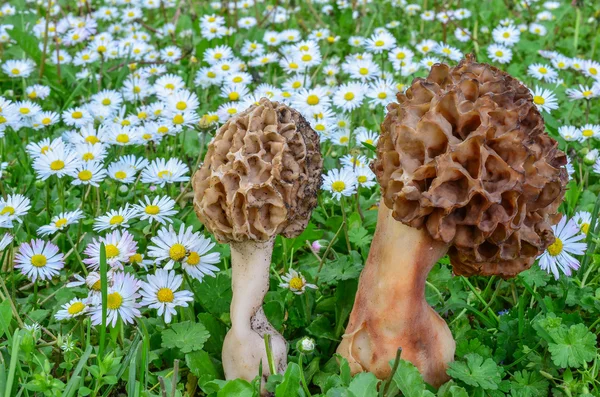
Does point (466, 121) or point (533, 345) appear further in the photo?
point (533, 345)

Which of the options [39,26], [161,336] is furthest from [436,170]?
[39,26]

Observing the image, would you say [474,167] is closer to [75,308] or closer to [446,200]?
[446,200]

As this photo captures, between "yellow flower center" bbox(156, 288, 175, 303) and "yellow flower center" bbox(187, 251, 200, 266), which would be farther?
"yellow flower center" bbox(187, 251, 200, 266)

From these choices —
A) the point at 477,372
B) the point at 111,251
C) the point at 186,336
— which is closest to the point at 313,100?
the point at 111,251

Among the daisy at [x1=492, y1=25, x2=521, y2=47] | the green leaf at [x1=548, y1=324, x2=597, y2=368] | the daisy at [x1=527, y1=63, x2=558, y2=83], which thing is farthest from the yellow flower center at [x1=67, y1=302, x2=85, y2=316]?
the daisy at [x1=492, y1=25, x2=521, y2=47]

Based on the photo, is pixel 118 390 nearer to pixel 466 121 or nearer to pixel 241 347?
pixel 241 347

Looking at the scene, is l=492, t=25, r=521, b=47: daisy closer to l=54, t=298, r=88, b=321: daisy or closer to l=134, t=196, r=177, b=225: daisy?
l=134, t=196, r=177, b=225: daisy

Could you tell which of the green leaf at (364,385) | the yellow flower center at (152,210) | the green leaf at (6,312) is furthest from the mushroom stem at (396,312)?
the green leaf at (6,312)
